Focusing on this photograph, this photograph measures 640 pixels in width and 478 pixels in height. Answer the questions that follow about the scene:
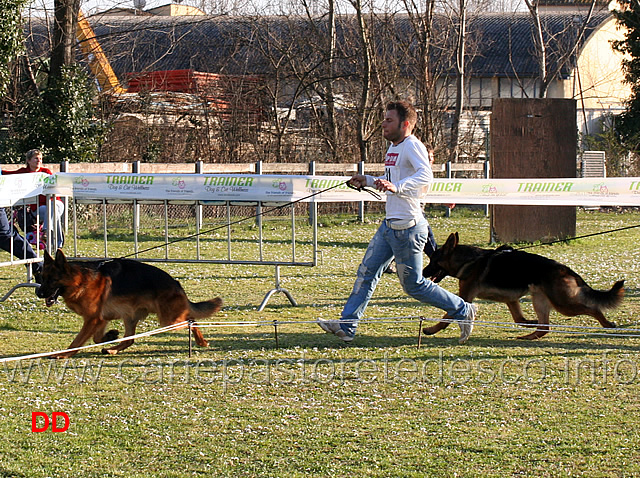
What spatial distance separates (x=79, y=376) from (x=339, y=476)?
108 inches

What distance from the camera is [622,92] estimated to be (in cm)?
4709

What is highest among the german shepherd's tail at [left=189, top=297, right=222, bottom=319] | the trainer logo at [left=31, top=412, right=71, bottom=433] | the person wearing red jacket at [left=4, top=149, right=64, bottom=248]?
the person wearing red jacket at [left=4, top=149, right=64, bottom=248]

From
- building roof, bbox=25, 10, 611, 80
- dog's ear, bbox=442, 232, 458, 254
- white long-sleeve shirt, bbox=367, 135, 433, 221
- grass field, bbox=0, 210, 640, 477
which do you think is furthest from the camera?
building roof, bbox=25, 10, 611, 80

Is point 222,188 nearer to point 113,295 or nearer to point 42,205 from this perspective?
point 113,295

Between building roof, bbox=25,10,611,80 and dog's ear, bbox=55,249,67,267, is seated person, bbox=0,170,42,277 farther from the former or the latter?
building roof, bbox=25,10,611,80

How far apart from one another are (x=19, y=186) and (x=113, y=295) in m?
2.85

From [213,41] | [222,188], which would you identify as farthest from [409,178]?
[213,41]

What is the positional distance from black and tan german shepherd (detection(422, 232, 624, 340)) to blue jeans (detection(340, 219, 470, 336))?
0.60m

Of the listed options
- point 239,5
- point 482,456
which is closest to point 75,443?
point 482,456

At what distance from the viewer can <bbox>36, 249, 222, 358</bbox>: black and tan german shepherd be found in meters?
6.87

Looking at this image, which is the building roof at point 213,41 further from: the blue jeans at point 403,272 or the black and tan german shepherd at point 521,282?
the blue jeans at point 403,272

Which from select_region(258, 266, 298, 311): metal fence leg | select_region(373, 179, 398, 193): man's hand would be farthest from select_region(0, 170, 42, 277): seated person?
select_region(373, 179, 398, 193): man's hand

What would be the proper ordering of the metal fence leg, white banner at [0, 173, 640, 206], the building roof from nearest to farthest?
white banner at [0, 173, 640, 206]
the metal fence leg
the building roof

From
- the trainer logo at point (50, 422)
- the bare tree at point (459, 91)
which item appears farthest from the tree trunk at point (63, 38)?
the trainer logo at point (50, 422)
